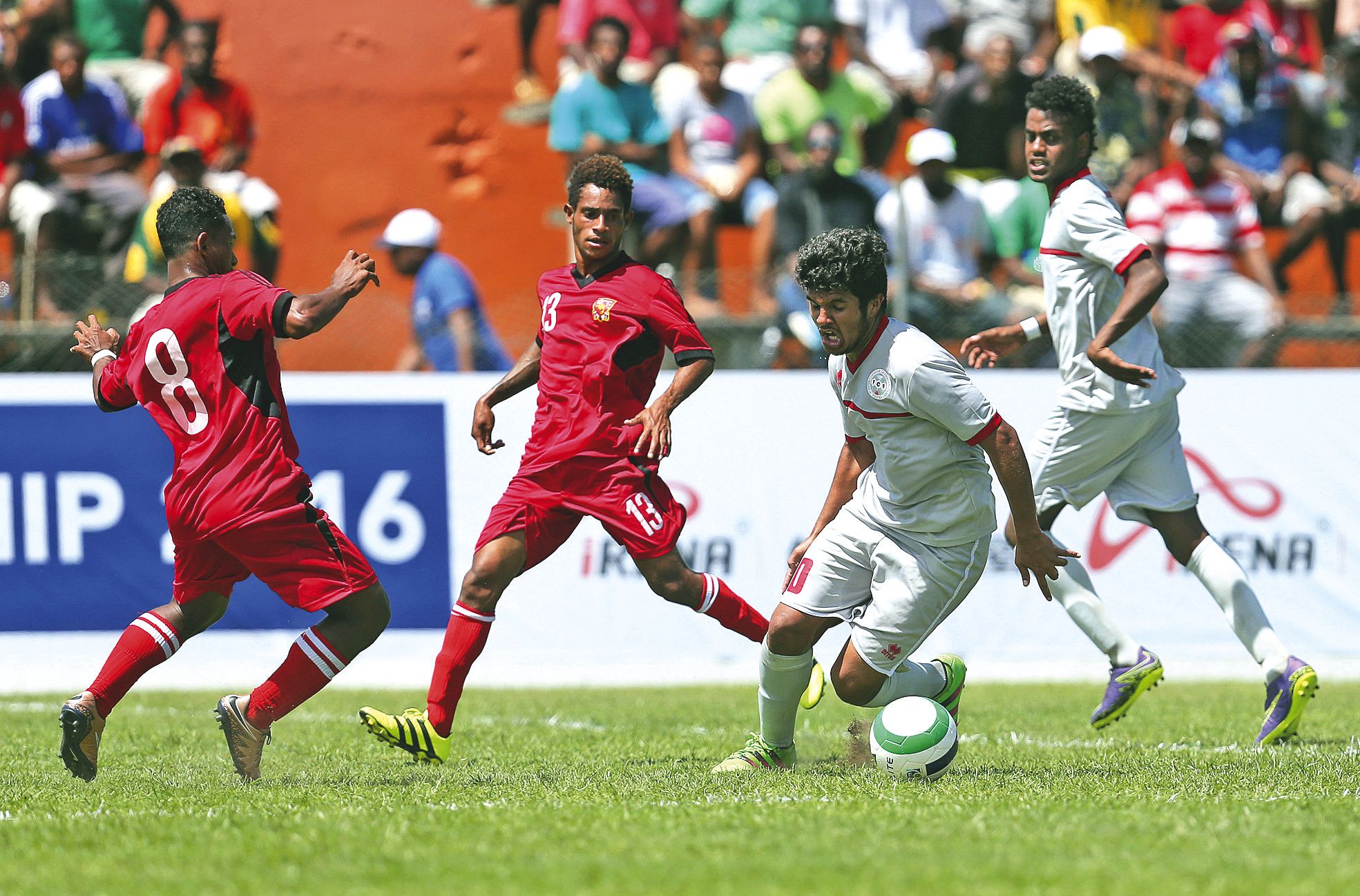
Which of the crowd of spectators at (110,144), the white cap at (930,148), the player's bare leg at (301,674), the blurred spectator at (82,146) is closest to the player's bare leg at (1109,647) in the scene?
the player's bare leg at (301,674)

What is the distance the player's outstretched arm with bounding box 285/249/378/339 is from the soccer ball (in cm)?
238

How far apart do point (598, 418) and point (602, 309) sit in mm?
444

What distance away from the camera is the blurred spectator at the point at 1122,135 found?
13.9 m

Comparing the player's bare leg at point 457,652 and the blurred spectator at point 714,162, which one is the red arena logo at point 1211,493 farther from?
the player's bare leg at point 457,652

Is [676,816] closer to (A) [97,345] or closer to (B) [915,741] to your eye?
(B) [915,741]

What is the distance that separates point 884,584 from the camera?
571 cm

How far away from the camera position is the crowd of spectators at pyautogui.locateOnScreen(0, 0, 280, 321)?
496 inches

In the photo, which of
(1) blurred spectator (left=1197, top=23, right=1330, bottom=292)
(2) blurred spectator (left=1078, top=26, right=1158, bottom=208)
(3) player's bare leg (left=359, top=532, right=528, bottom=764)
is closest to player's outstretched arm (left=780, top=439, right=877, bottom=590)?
(3) player's bare leg (left=359, top=532, right=528, bottom=764)

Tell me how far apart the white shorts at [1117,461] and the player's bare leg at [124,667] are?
363 cm

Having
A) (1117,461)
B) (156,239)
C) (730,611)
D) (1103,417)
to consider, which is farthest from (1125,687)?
(156,239)

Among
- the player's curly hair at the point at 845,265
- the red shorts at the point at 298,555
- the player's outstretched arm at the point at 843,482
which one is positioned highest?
the player's curly hair at the point at 845,265

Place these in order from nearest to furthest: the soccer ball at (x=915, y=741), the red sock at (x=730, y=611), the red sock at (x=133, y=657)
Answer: the soccer ball at (x=915, y=741)
the red sock at (x=133, y=657)
the red sock at (x=730, y=611)

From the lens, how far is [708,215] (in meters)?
13.1

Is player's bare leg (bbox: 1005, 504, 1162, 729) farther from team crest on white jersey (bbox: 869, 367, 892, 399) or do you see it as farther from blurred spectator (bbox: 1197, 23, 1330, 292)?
blurred spectator (bbox: 1197, 23, 1330, 292)
